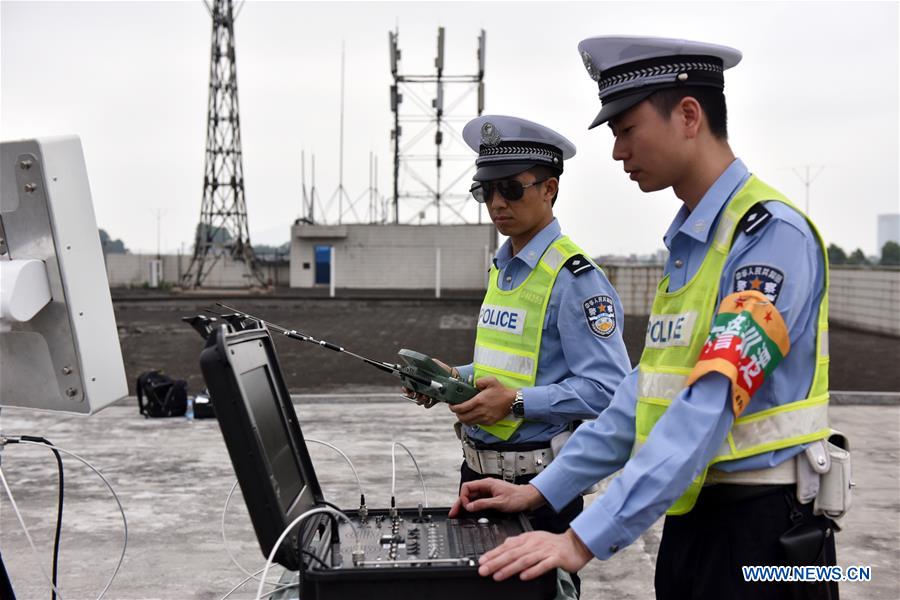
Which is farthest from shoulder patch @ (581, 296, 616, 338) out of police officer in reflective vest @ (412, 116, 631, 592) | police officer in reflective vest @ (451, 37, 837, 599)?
police officer in reflective vest @ (451, 37, 837, 599)

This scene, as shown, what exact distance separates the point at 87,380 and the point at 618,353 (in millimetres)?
1582

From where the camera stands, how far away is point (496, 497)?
188 cm

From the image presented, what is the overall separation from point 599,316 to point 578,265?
0.19 m

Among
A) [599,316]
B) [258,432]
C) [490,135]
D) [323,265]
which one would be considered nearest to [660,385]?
[258,432]

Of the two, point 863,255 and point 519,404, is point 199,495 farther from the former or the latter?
point 863,255

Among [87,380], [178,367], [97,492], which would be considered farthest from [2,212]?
[178,367]

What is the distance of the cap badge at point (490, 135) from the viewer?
293cm

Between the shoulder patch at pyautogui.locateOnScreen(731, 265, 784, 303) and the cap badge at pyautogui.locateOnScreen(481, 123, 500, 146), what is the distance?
148 centimetres

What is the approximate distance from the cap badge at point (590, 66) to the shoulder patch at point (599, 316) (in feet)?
3.28

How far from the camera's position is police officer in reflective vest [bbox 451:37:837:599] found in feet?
4.91

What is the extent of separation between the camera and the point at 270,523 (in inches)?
59.3

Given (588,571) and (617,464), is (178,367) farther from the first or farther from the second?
(617,464)

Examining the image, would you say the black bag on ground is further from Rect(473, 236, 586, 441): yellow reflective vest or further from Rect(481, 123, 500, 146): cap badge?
Rect(481, 123, 500, 146): cap badge

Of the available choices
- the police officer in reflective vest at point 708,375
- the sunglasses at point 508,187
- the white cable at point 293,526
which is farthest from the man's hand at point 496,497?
the sunglasses at point 508,187
